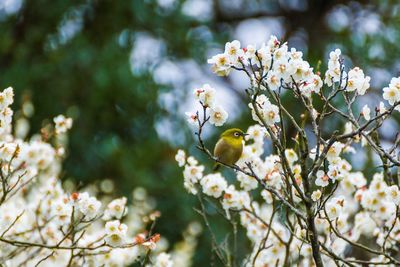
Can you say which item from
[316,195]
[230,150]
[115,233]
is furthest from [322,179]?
[115,233]

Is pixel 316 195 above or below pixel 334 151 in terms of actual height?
below

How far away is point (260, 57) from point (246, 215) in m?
1.21

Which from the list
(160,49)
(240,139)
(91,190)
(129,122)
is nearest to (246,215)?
(240,139)

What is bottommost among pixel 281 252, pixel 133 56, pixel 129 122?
pixel 281 252

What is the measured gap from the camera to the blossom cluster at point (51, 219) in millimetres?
2398

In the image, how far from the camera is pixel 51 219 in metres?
2.88

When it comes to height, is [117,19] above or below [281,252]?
above

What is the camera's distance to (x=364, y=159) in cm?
534

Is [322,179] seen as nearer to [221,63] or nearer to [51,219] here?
[221,63]

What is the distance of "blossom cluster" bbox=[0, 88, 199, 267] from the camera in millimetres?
2398

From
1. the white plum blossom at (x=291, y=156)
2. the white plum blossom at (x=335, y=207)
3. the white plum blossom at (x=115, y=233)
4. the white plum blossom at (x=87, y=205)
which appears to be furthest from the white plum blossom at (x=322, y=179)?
the white plum blossom at (x=87, y=205)

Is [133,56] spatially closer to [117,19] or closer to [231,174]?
[117,19]

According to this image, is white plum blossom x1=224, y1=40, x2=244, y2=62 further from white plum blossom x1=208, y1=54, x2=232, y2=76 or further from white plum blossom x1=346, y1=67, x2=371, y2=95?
white plum blossom x1=346, y1=67, x2=371, y2=95

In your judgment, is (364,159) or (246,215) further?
(364,159)
